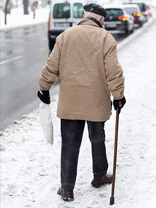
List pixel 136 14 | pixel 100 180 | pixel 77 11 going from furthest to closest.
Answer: pixel 136 14 → pixel 77 11 → pixel 100 180

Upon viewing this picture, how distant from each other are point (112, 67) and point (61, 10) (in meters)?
10.5

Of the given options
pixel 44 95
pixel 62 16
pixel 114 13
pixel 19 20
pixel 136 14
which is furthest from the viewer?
pixel 19 20

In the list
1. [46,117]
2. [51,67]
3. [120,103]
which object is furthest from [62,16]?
[120,103]

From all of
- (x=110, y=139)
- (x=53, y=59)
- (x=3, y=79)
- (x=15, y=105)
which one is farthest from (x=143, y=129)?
(x=3, y=79)

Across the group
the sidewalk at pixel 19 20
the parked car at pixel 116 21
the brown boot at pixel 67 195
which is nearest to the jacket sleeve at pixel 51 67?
the brown boot at pixel 67 195

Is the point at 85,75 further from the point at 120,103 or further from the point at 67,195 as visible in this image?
the point at 67,195

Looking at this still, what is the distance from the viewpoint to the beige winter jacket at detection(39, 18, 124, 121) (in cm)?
293

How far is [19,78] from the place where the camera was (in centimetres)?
899

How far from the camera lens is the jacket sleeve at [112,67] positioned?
290 centimetres

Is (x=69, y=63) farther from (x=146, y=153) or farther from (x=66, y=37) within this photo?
(x=146, y=153)

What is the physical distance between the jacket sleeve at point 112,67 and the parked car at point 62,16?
981 centimetres

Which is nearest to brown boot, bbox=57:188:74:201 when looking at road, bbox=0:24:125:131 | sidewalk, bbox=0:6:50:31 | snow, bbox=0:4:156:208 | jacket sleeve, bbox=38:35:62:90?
snow, bbox=0:4:156:208

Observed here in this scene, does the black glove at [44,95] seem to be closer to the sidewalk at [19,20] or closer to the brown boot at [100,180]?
the brown boot at [100,180]

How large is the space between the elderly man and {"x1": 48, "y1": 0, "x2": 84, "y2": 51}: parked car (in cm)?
965
